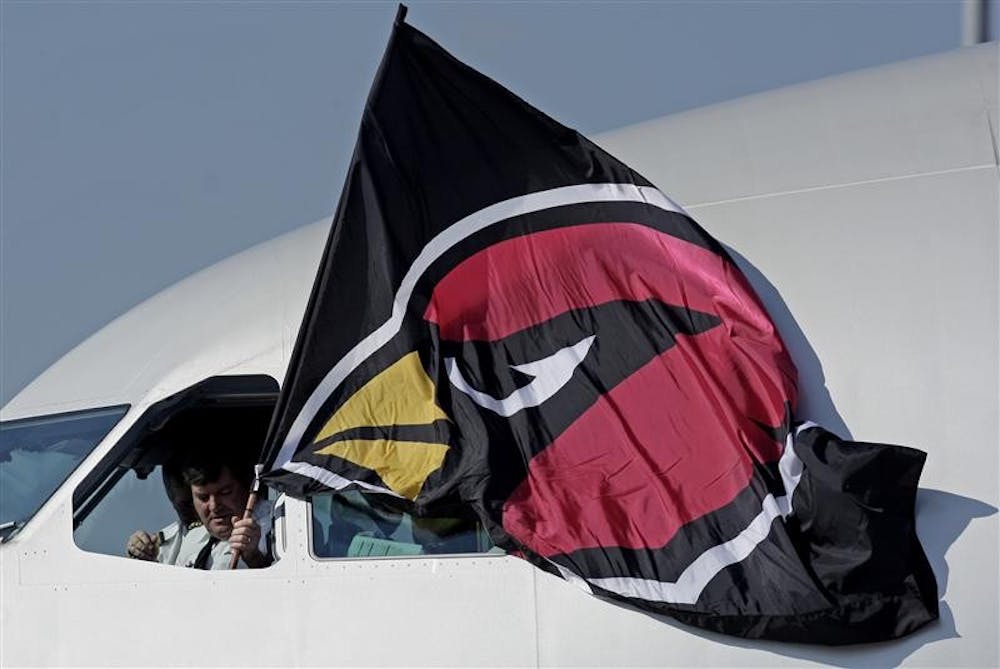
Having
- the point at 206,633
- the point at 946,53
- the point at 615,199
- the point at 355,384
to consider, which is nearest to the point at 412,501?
the point at 355,384

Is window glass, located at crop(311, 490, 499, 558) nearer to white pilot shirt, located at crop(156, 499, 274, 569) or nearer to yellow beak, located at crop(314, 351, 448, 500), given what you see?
yellow beak, located at crop(314, 351, 448, 500)

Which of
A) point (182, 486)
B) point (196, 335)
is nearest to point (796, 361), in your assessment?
point (196, 335)

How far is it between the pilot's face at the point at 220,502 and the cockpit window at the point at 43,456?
0.57 meters

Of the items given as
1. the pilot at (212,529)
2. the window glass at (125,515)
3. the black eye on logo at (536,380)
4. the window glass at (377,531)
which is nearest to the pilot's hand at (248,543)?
the pilot at (212,529)

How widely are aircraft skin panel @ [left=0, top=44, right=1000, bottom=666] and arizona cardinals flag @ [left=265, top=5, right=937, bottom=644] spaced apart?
0.48ft

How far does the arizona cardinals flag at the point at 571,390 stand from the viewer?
266 inches

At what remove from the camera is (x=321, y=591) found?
24.1ft

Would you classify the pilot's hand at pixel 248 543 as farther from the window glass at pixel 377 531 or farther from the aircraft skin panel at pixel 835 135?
the aircraft skin panel at pixel 835 135

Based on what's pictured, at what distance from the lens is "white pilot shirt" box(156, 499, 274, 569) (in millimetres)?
7645

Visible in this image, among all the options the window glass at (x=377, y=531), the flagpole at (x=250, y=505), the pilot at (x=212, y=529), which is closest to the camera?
the window glass at (x=377, y=531)

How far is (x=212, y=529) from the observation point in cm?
799

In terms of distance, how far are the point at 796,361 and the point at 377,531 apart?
2006 millimetres

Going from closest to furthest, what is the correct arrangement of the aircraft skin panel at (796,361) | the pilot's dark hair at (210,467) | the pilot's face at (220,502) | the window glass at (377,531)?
the aircraft skin panel at (796,361) → the window glass at (377,531) → the pilot's face at (220,502) → the pilot's dark hair at (210,467)

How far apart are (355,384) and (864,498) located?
2.27 meters
